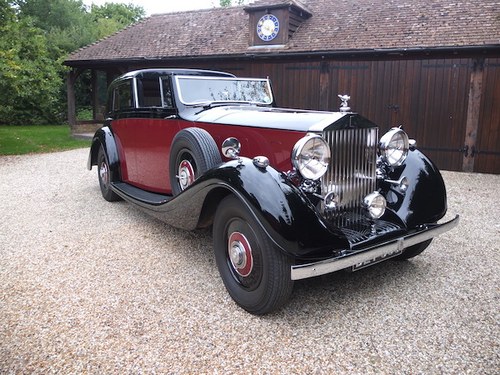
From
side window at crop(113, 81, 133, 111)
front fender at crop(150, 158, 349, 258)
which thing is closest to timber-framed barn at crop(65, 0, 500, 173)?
side window at crop(113, 81, 133, 111)

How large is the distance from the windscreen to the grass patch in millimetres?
9336

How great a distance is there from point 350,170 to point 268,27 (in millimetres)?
9451

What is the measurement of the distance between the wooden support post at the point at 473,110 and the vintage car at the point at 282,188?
21.1 feet

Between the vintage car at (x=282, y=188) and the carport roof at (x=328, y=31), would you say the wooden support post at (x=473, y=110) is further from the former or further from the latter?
the vintage car at (x=282, y=188)

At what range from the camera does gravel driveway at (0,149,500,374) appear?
246 cm

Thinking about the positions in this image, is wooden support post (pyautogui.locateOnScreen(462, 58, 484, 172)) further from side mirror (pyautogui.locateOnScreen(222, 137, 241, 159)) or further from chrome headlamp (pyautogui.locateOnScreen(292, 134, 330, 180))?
side mirror (pyautogui.locateOnScreen(222, 137, 241, 159))

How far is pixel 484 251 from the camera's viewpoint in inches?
168

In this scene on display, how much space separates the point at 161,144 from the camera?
462 cm

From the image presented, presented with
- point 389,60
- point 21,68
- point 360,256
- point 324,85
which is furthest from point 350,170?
point 21,68

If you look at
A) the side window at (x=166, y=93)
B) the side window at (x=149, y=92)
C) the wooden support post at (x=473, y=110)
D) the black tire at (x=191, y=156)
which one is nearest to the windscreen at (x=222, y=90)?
the side window at (x=166, y=93)

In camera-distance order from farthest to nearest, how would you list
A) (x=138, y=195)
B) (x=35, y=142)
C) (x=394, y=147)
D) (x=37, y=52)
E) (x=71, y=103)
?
(x=71, y=103) < (x=35, y=142) < (x=37, y=52) < (x=138, y=195) < (x=394, y=147)

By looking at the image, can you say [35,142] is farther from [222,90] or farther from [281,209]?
[281,209]

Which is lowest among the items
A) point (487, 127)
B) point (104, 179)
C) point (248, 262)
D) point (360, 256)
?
point (104, 179)

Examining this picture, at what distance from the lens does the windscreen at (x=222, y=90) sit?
445 centimetres
